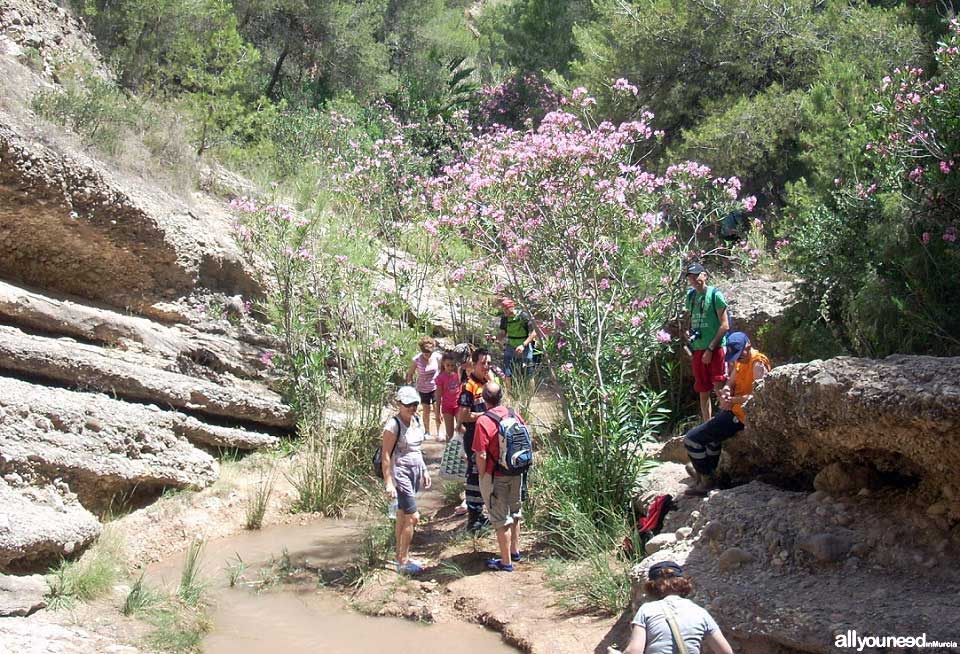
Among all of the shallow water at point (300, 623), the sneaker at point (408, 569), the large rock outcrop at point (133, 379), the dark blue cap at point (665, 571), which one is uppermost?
the large rock outcrop at point (133, 379)

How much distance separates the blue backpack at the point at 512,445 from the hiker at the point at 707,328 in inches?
74.2

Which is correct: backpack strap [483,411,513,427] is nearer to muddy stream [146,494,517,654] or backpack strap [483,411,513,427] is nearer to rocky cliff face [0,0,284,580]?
muddy stream [146,494,517,654]

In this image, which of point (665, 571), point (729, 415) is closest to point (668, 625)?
point (665, 571)

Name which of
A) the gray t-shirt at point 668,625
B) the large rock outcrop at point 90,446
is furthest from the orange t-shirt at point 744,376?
the large rock outcrop at point 90,446

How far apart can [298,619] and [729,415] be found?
10.9ft

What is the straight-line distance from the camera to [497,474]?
7.28 metres

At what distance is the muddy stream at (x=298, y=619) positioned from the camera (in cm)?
646

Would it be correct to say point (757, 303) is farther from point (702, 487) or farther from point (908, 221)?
point (702, 487)

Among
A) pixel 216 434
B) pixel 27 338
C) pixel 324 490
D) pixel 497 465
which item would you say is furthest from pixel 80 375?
pixel 497 465

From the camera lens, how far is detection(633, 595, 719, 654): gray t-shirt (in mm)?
4059

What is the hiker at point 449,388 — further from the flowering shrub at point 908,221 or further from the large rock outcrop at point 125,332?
the flowering shrub at point 908,221

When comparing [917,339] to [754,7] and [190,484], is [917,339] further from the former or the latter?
[754,7]

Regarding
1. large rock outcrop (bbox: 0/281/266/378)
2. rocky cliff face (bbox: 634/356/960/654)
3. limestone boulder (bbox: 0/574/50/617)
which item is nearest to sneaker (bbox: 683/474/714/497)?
rocky cliff face (bbox: 634/356/960/654)

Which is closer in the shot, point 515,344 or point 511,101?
point 515,344
